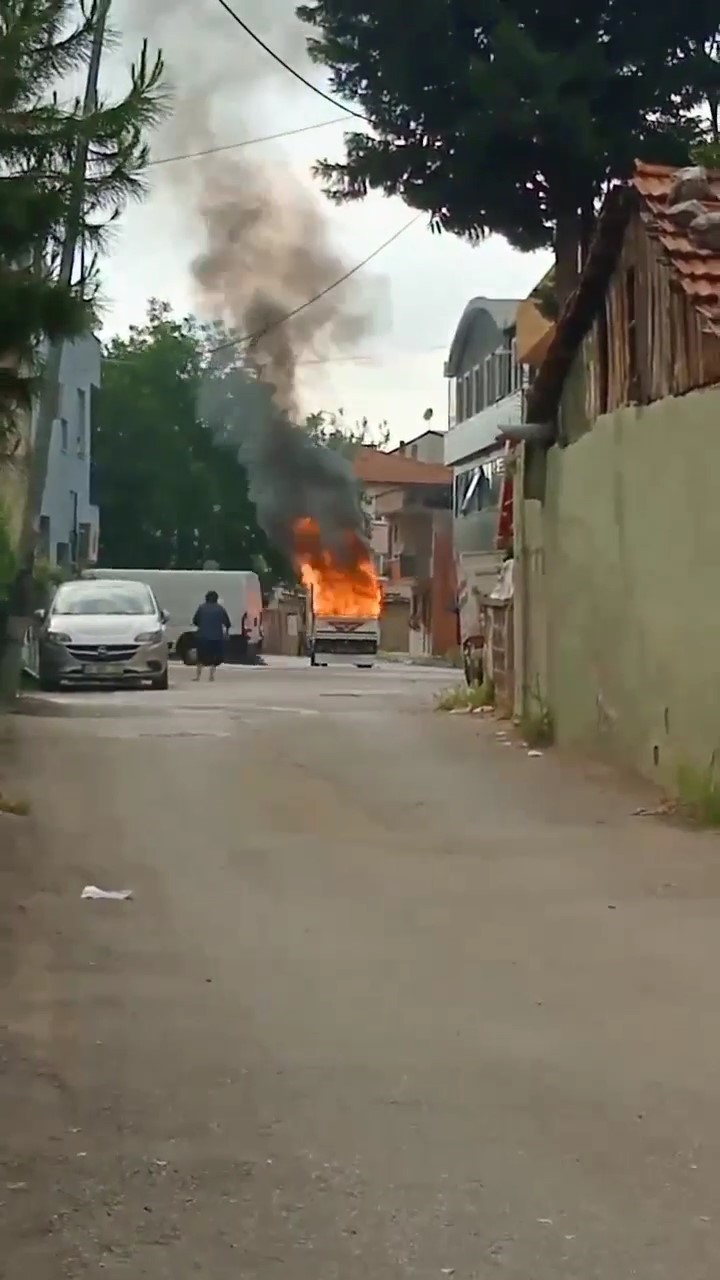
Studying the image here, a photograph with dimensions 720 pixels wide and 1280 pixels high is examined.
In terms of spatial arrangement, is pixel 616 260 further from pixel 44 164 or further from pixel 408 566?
pixel 408 566

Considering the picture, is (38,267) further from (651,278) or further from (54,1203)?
(651,278)

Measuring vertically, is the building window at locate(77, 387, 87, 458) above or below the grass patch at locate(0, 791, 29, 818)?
above

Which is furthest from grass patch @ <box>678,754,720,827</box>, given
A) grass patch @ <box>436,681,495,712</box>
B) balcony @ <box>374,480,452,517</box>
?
balcony @ <box>374,480,452,517</box>

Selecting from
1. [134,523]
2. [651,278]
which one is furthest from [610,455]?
[134,523]

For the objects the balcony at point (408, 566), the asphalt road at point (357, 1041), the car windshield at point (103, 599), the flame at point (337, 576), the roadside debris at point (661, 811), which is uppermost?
the balcony at point (408, 566)

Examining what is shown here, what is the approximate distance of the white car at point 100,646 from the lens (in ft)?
88.8

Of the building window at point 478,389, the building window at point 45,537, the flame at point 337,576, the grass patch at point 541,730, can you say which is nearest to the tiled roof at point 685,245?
the grass patch at point 541,730

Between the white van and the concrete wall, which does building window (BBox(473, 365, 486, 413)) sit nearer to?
the white van

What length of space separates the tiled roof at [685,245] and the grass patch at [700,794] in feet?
9.93

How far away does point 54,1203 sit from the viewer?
5148mm

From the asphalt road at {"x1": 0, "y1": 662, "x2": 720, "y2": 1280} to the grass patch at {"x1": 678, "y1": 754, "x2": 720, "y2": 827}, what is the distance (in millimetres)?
449

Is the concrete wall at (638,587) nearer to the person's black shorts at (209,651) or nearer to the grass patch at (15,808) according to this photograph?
the grass patch at (15,808)

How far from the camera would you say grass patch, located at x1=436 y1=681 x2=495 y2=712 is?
2402cm

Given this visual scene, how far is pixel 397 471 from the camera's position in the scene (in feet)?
283
